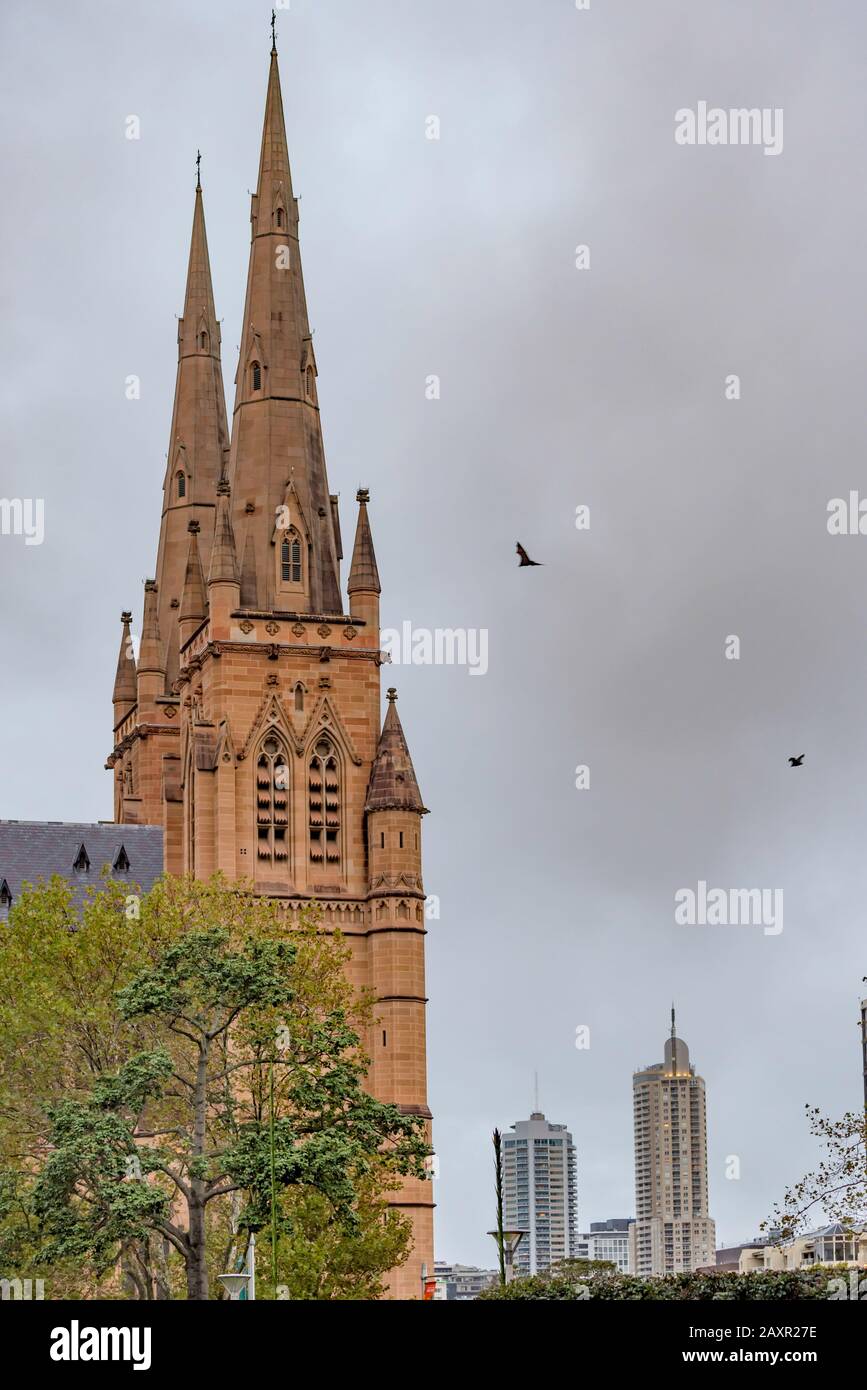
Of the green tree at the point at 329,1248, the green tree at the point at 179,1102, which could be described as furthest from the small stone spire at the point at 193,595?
the green tree at the point at 329,1248

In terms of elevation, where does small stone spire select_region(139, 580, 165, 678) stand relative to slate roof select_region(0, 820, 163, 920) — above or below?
above

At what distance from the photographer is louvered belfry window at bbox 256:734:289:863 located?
123000 millimetres

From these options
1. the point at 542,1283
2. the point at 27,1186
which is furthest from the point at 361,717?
the point at 542,1283

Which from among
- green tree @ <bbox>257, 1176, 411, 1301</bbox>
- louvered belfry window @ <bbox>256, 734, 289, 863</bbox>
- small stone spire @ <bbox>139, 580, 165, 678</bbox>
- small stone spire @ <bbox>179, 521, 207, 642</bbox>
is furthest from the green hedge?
small stone spire @ <bbox>139, 580, 165, 678</bbox>

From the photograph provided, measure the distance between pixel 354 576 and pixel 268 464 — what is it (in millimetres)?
6569

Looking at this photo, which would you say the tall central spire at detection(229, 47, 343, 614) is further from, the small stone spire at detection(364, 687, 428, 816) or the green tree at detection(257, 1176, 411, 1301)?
the green tree at detection(257, 1176, 411, 1301)

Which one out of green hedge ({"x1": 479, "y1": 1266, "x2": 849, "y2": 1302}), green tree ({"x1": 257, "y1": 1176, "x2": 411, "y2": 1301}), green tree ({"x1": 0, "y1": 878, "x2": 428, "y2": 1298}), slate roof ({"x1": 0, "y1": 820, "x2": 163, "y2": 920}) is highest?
slate roof ({"x1": 0, "y1": 820, "x2": 163, "y2": 920})

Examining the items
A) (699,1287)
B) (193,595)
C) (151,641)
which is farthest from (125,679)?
(699,1287)

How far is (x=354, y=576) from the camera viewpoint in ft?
419

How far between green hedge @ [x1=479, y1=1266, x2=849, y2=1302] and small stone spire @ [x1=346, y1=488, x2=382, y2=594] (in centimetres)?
6983

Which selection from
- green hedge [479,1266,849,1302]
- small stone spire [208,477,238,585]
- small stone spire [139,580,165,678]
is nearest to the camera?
green hedge [479,1266,849,1302]

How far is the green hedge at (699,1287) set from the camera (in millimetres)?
52656
